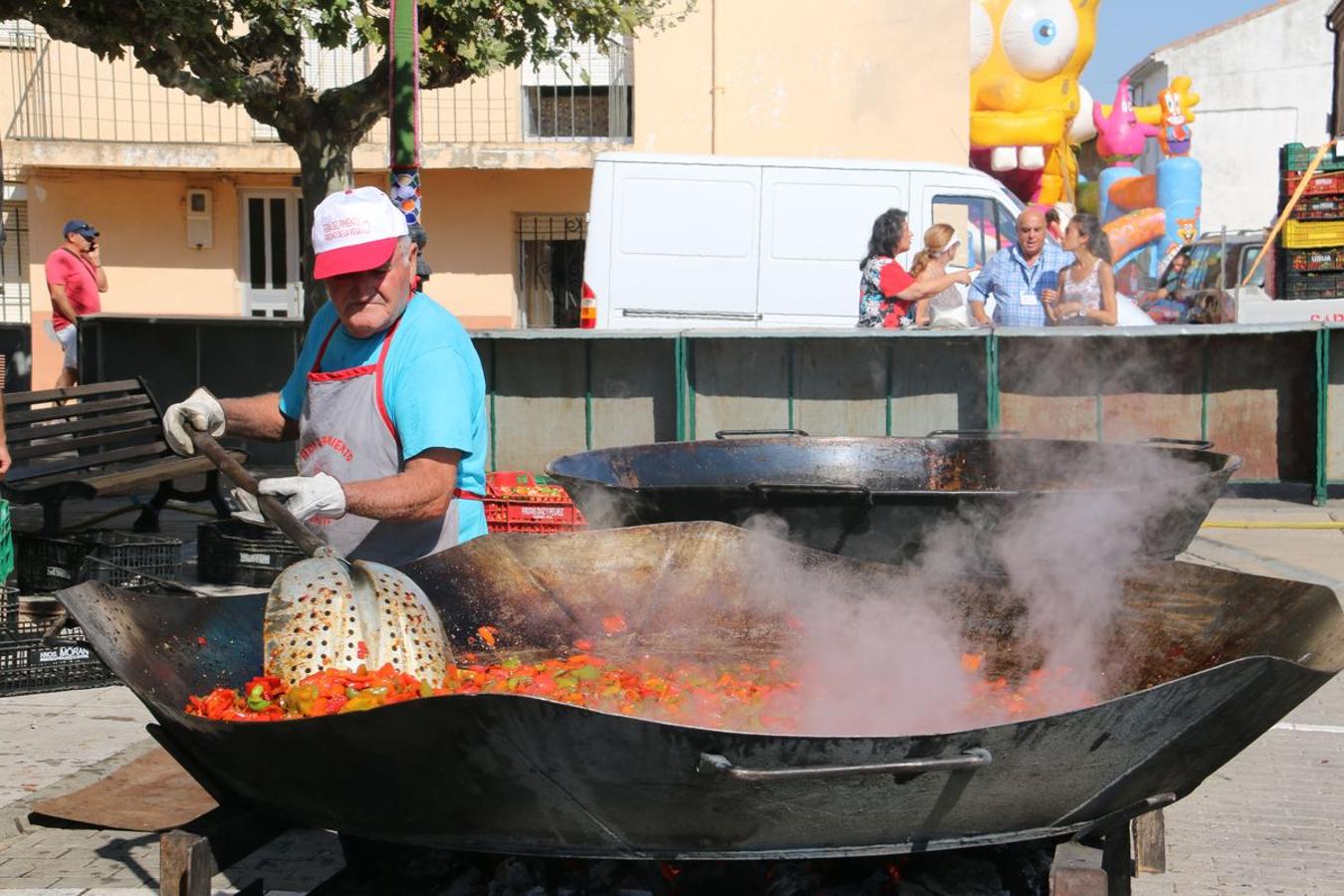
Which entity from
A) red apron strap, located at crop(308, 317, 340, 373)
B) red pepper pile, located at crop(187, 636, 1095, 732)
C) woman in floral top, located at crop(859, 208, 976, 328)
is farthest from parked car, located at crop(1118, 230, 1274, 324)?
red apron strap, located at crop(308, 317, 340, 373)

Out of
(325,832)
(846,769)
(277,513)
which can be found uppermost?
(277,513)

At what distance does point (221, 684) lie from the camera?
339cm

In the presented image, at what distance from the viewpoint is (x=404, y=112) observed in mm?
8344

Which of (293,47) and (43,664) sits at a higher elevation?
(293,47)

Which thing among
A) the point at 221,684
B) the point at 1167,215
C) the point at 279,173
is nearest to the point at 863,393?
the point at 221,684

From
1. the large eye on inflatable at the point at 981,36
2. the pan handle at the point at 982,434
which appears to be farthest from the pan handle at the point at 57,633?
the large eye on inflatable at the point at 981,36

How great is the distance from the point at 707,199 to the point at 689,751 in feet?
35.9

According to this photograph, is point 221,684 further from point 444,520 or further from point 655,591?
point 655,591

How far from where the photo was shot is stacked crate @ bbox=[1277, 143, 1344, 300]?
15461 millimetres

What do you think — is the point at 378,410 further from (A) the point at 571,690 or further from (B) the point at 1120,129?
(B) the point at 1120,129

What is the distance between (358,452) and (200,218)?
61.8 ft

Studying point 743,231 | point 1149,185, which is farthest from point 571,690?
point 1149,185

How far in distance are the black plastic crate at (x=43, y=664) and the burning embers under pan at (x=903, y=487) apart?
238cm

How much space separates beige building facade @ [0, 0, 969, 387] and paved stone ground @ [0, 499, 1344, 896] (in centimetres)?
1422
